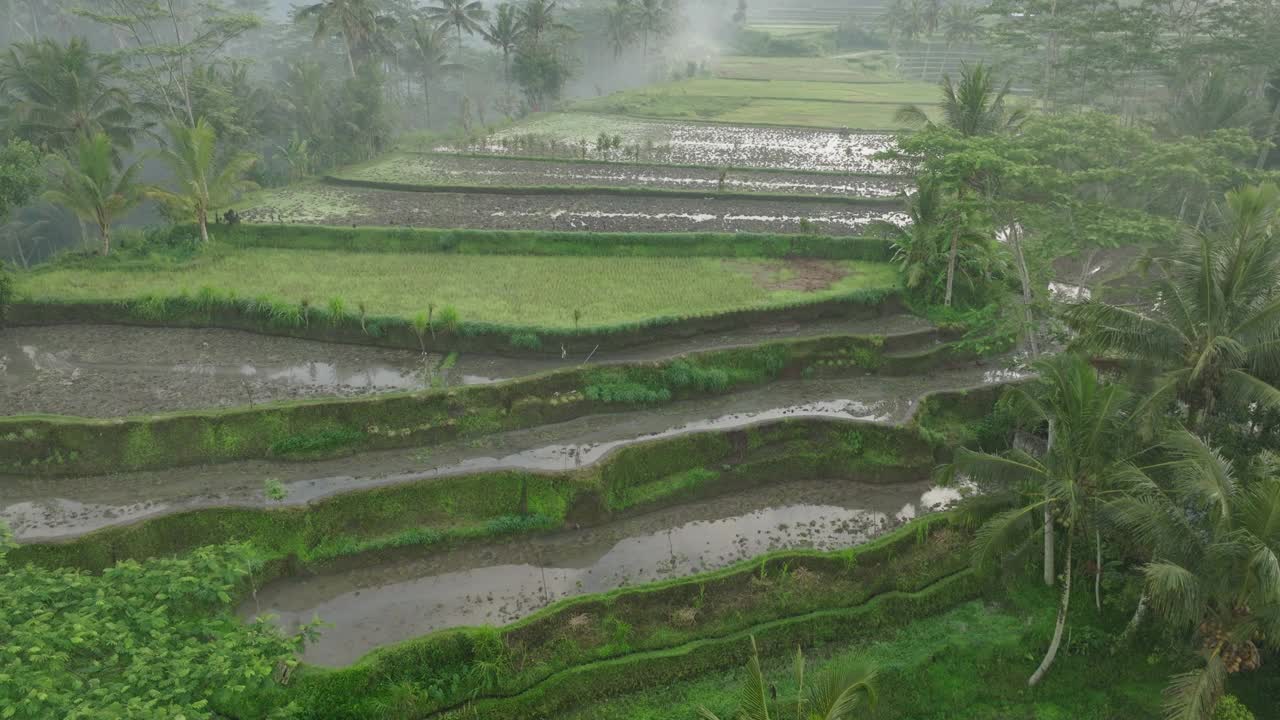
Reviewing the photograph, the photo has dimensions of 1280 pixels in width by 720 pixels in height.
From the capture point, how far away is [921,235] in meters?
18.9

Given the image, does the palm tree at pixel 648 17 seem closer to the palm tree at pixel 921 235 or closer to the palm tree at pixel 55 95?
the palm tree at pixel 55 95

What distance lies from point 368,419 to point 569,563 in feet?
15.4

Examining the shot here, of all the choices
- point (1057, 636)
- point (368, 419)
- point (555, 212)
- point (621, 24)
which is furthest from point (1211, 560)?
point (621, 24)

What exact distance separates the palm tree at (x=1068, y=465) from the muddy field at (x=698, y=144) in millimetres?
21066

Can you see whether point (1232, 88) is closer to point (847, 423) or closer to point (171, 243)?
point (847, 423)

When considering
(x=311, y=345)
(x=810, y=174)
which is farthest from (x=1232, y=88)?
(x=311, y=345)

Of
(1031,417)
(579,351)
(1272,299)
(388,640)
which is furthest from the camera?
(579,351)

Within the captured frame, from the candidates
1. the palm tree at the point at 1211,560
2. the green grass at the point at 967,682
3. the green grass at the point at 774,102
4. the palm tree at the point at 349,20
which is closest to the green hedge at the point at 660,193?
the palm tree at the point at 349,20

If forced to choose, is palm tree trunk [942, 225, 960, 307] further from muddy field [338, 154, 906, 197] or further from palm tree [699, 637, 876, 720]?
palm tree [699, 637, 876, 720]

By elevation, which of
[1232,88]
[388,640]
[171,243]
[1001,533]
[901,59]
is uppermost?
[901,59]

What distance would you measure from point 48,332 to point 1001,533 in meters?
19.1

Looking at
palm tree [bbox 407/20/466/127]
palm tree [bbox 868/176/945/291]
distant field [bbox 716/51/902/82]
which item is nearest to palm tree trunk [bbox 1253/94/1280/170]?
palm tree [bbox 868/176/945/291]

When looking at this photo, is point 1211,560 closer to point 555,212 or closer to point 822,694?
point 822,694

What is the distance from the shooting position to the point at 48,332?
17.3m
